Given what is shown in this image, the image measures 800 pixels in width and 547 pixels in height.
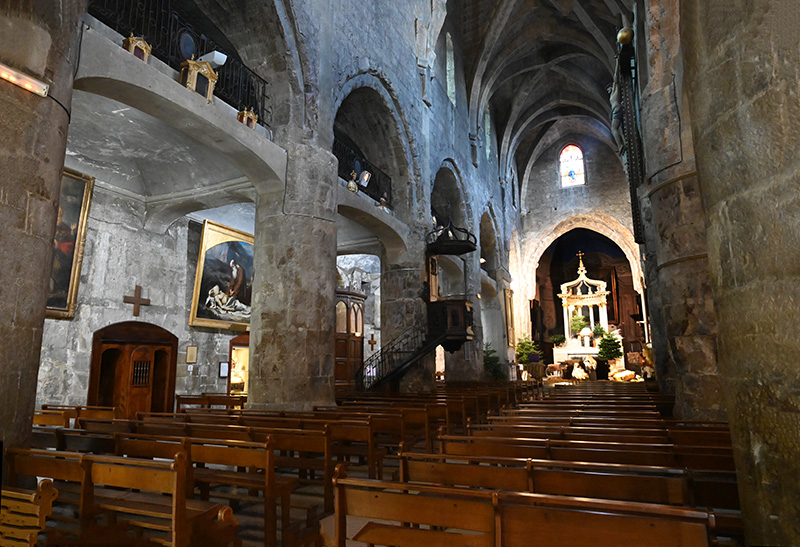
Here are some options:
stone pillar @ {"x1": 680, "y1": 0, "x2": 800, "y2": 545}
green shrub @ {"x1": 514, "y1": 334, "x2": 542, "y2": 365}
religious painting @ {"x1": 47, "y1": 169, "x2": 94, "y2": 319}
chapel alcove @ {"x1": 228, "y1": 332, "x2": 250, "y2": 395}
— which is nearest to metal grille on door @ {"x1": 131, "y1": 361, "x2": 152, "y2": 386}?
religious painting @ {"x1": 47, "y1": 169, "x2": 94, "y2": 319}

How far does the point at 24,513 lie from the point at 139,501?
2.01ft

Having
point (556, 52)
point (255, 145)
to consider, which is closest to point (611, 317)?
point (556, 52)

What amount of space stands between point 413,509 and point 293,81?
799 cm

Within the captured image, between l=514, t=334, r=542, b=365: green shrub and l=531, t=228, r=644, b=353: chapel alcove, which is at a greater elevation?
l=531, t=228, r=644, b=353: chapel alcove

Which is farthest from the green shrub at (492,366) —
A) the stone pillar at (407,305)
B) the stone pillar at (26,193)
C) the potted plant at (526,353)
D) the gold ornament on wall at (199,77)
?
the stone pillar at (26,193)

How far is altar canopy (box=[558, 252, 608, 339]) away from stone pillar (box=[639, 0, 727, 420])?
21.4 meters

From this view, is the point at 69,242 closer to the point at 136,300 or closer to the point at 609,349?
the point at 136,300

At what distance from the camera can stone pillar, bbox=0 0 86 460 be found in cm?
Result: 365

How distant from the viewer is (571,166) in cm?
2733

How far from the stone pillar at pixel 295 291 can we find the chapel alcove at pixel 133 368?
124 inches

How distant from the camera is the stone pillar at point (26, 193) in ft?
12.0

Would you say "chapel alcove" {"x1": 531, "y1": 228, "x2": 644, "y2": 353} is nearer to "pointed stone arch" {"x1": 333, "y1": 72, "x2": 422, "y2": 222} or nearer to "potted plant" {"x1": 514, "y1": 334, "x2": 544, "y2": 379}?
"potted plant" {"x1": 514, "y1": 334, "x2": 544, "y2": 379}

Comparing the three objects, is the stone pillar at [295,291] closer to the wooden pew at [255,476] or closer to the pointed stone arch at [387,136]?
the wooden pew at [255,476]

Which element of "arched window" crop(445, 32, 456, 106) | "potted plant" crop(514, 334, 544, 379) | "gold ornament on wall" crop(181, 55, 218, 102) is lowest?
"potted plant" crop(514, 334, 544, 379)
